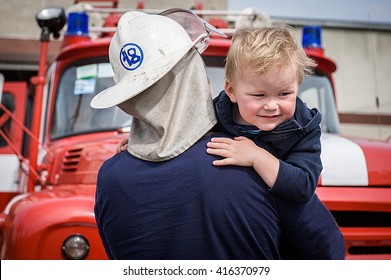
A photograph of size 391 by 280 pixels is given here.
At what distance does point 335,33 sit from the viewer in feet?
28.9

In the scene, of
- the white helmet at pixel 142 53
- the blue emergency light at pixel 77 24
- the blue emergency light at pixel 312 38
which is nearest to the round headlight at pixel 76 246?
the white helmet at pixel 142 53

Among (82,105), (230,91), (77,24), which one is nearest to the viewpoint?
(230,91)

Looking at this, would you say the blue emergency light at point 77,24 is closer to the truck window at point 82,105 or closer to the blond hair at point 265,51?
the truck window at point 82,105

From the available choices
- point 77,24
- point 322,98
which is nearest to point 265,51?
point 322,98

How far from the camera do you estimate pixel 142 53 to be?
151cm

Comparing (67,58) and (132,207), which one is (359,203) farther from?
(67,58)

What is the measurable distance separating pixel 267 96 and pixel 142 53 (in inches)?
12.1

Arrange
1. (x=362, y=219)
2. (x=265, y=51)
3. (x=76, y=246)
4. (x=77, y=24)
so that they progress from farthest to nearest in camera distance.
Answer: (x=77, y=24) < (x=362, y=219) < (x=76, y=246) < (x=265, y=51)

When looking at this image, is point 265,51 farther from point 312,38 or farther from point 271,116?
point 312,38

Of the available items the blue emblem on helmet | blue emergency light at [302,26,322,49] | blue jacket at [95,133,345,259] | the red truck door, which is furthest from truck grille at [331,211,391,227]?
the red truck door

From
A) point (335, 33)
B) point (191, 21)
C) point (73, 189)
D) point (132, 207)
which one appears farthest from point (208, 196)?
point (335, 33)

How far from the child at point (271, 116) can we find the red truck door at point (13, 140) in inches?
112

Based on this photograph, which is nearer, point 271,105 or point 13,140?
point 271,105
